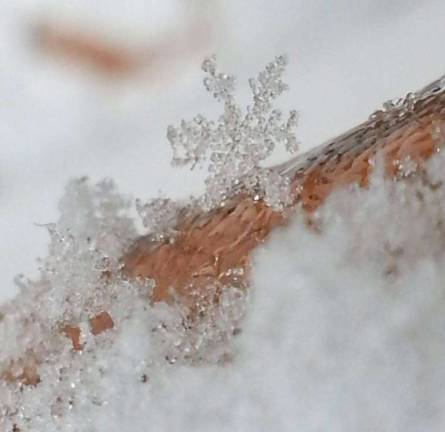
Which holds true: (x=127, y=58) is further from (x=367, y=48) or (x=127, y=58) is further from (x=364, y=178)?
(x=364, y=178)

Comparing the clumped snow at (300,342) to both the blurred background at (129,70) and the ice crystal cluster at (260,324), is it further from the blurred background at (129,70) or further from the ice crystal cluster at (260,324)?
the blurred background at (129,70)

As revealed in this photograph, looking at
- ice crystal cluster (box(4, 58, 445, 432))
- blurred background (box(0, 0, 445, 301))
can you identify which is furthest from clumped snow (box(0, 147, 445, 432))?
blurred background (box(0, 0, 445, 301))

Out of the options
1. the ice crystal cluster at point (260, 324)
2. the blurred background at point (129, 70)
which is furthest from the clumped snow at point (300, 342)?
the blurred background at point (129, 70)

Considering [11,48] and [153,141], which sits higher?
[11,48]

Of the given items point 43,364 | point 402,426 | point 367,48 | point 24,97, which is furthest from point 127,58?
point 402,426

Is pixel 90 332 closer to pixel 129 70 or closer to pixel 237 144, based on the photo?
pixel 237 144

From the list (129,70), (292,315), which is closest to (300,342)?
(292,315)

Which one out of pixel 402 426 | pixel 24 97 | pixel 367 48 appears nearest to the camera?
pixel 402 426
